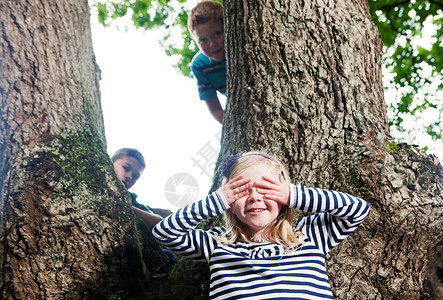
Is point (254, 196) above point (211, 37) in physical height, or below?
below

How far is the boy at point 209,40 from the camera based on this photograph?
353 centimetres

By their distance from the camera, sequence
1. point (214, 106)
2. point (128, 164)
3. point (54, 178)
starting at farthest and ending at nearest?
point (128, 164)
point (214, 106)
point (54, 178)

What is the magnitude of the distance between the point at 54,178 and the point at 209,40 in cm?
216

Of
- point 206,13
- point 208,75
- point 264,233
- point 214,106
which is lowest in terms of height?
point 264,233

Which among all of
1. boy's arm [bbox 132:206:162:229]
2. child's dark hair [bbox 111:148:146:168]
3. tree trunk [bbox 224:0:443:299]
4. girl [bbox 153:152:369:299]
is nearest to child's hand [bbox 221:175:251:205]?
girl [bbox 153:152:369:299]

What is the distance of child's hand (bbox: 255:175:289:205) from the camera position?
169 centimetres

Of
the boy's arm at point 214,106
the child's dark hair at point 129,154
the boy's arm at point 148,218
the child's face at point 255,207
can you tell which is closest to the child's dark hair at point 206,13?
the boy's arm at point 214,106

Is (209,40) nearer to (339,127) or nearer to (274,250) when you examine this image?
(339,127)

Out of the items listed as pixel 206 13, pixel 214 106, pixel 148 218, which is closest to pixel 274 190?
pixel 148 218

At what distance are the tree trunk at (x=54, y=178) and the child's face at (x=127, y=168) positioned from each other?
5.17 ft

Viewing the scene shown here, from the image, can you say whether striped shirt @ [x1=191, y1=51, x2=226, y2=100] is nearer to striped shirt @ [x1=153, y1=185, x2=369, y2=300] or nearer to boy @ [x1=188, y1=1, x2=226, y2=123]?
boy @ [x1=188, y1=1, x2=226, y2=123]

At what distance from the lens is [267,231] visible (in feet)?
5.98

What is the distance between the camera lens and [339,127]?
201 cm

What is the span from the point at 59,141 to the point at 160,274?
118 cm
